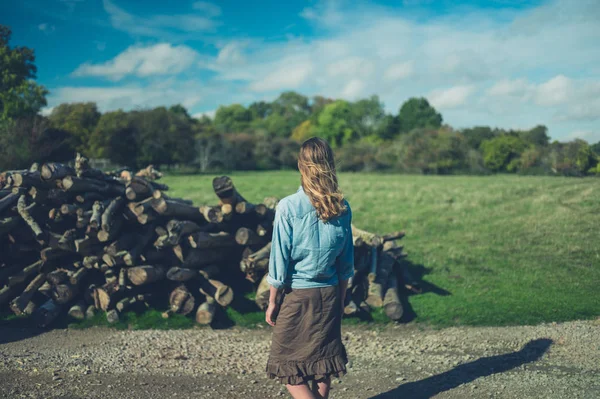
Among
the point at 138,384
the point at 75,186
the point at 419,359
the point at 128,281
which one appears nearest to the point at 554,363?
the point at 419,359

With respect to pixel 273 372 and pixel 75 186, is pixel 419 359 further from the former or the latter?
pixel 75 186

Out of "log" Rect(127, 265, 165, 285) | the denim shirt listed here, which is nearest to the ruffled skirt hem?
the denim shirt

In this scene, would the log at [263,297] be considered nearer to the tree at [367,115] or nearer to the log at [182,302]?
the log at [182,302]

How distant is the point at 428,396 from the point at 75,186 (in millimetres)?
6623

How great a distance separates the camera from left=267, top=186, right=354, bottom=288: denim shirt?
12.2 ft

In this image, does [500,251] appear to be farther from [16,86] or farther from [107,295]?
[16,86]

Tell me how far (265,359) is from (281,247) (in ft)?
10.9

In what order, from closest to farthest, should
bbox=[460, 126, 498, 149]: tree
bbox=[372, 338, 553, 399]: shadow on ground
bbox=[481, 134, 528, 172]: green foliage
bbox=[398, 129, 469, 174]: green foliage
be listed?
1. bbox=[372, 338, 553, 399]: shadow on ground
2. bbox=[481, 134, 528, 172]: green foliage
3. bbox=[398, 129, 469, 174]: green foliage
4. bbox=[460, 126, 498, 149]: tree

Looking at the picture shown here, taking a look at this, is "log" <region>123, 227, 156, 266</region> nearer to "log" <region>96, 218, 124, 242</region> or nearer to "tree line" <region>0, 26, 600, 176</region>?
"log" <region>96, 218, 124, 242</region>

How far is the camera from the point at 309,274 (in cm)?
377

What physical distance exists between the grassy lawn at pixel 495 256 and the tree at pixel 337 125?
264ft

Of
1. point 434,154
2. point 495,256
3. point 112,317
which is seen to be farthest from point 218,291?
point 434,154

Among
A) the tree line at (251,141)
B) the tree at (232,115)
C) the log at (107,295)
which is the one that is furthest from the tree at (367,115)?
the log at (107,295)

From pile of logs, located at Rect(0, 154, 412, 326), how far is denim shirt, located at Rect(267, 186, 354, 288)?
4233 millimetres
